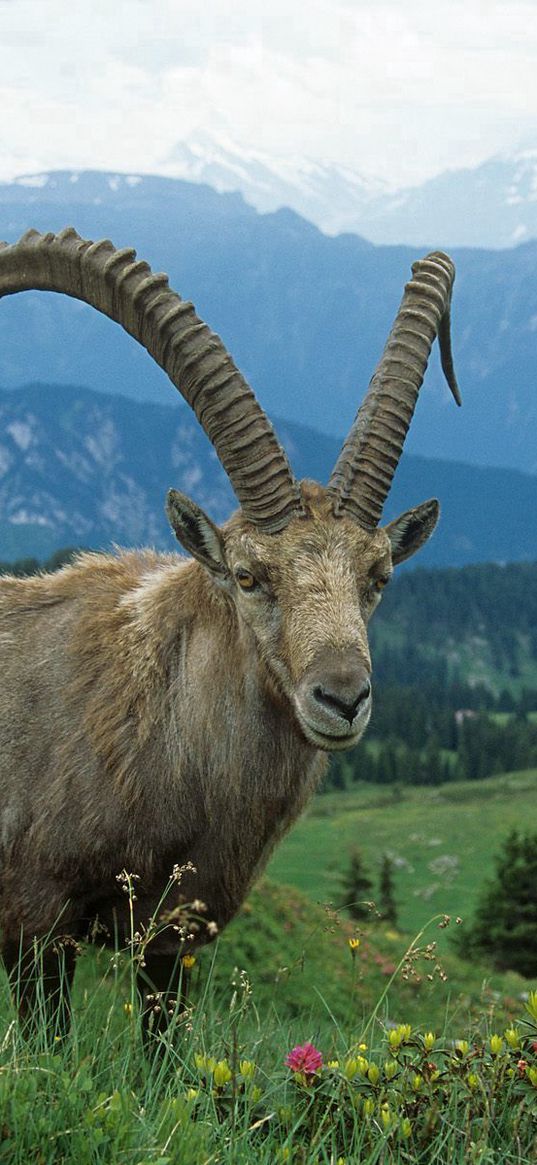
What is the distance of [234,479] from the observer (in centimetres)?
819

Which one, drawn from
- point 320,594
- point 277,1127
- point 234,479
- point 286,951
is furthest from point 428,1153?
point 286,951

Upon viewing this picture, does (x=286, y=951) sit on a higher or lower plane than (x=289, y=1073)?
lower

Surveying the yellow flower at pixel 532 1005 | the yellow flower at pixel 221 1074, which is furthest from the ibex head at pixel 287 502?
the yellow flower at pixel 221 1074

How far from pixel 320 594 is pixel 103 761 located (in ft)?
6.33

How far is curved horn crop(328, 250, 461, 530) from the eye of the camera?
8172 millimetres

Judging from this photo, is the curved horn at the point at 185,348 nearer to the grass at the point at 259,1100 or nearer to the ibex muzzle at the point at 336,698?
the ibex muzzle at the point at 336,698

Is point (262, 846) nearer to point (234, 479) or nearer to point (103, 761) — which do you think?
point (103, 761)

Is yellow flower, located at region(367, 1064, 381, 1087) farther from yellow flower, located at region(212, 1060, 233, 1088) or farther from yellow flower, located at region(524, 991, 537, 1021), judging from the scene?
yellow flower, located at region(524, 991, 537, 1021)

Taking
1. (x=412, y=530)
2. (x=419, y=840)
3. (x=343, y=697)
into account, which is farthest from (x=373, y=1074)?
(x=419, y=840)

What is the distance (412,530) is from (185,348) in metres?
2.11

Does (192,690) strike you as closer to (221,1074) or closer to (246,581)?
(246,581)

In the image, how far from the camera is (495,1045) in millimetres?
5906

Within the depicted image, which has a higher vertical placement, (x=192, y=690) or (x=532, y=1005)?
(x=192, y=690)

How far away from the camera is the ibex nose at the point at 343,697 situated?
6.74m
